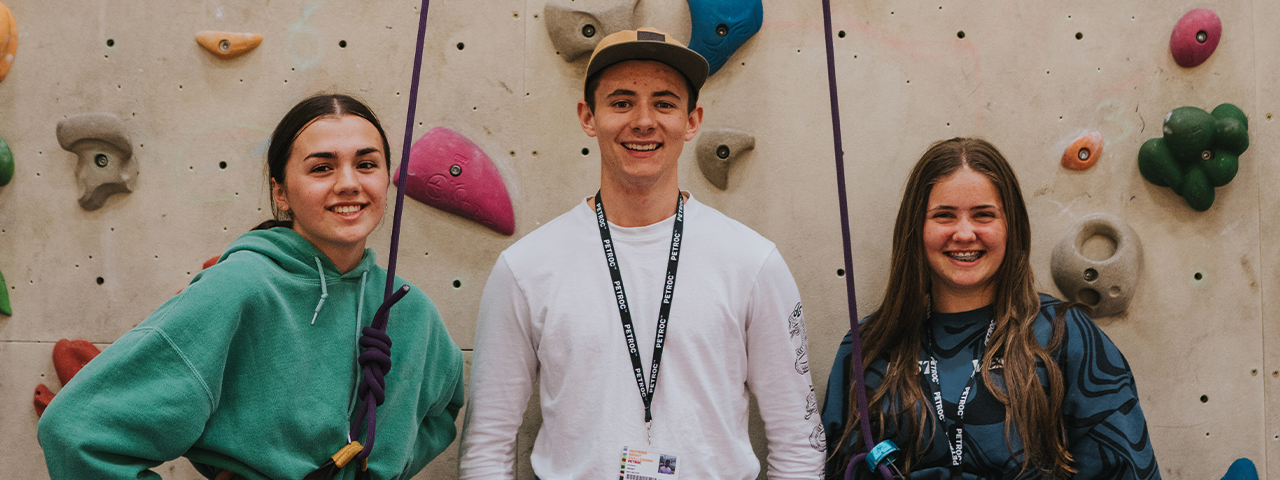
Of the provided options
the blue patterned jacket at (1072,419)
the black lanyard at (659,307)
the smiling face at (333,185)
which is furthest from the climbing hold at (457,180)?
the blue patterned jacket at (1072,419)

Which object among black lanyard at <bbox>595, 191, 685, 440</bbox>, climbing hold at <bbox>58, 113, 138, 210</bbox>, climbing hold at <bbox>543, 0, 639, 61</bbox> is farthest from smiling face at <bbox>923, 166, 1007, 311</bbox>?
climbing hold at <bbox>58, 113, 138, 210</bbox>

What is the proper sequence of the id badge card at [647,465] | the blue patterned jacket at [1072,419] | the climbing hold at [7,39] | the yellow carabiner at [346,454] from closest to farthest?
the yellow carabiner at [346,454] < the id badge card at [647,465] < the blue patterned jacket at [1072,419] < the climbing hold at [7,39]

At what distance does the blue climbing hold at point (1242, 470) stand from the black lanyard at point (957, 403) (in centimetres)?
106

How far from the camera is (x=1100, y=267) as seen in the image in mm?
2355

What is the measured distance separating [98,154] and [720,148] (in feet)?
6.11

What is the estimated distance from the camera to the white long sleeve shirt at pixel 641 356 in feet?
5.90

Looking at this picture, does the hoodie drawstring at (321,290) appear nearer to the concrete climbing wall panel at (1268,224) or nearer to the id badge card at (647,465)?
the id badge card at (647,465)

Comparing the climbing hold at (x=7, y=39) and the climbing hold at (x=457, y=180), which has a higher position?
the climbing hold at (x=7, y=39)

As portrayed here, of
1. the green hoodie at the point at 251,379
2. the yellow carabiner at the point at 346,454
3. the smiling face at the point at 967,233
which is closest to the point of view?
the green hoodie at the point at 251,379

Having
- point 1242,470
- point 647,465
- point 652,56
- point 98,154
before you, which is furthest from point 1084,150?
point 98,154

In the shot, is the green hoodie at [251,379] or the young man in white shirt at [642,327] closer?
the green hoodie at [251,379]

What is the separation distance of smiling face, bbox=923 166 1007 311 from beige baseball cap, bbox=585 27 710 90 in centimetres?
74

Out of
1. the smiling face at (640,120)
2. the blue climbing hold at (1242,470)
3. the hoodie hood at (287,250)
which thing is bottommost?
the blue climbing hold at (1242,470)

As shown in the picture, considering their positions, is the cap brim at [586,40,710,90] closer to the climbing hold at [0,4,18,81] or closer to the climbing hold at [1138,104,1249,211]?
the climbing hold at [1138,104,1249,211]
